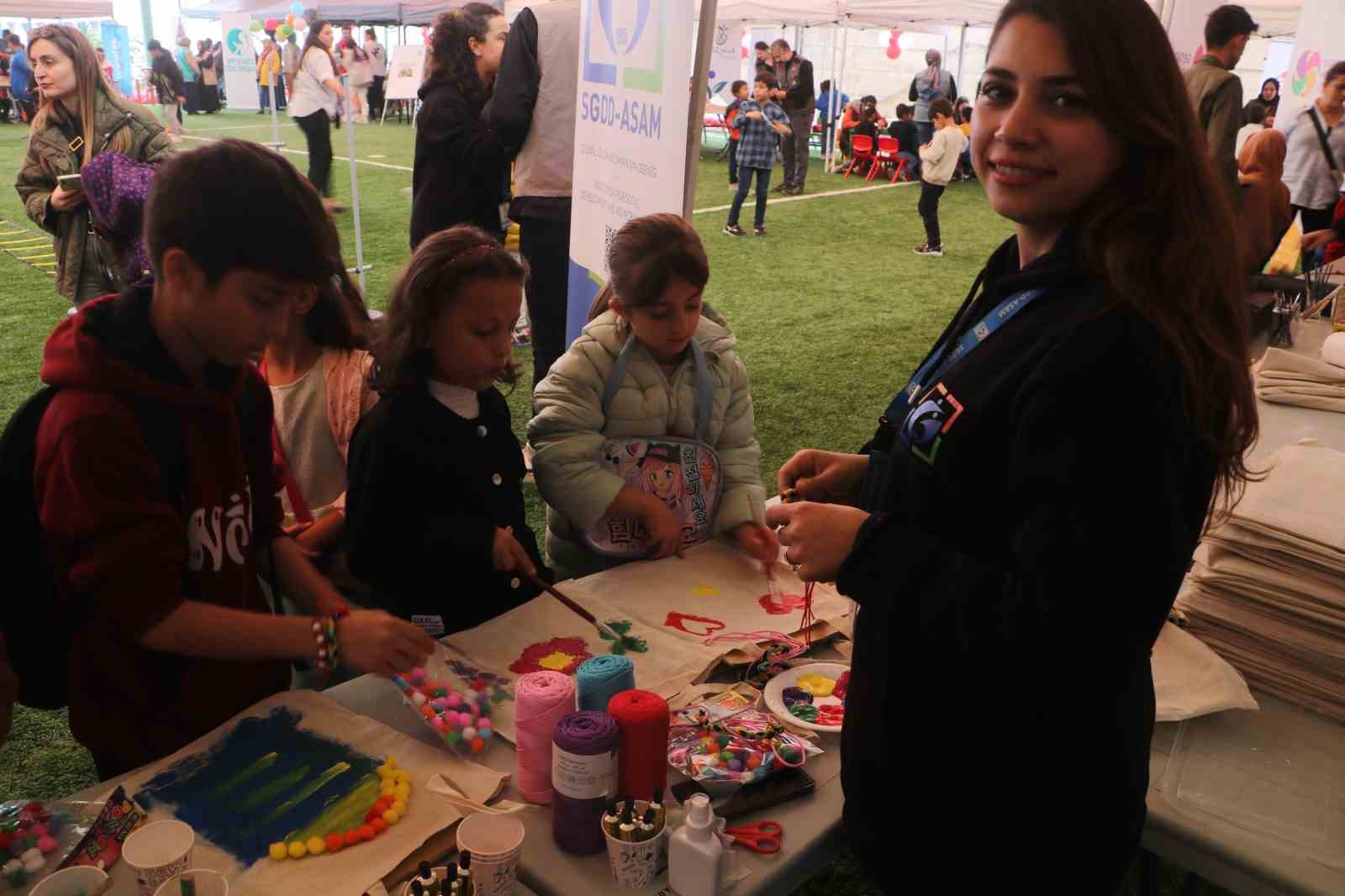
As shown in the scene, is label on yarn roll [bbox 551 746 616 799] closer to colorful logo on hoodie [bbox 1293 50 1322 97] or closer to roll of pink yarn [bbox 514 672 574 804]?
roll of pink yarn [bbox 514 672 574 804]

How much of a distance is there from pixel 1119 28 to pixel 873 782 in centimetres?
83

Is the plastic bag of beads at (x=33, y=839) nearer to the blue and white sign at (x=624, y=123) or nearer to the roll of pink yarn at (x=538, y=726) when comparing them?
the roll of pink yarn at (x=538, y=726)

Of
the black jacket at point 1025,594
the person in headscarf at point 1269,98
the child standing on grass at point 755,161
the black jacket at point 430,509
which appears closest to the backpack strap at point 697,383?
the black jacket at point 430,509

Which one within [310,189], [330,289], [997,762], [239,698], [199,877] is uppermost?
[310,189]

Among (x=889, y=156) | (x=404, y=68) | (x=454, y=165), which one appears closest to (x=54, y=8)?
→ (x=404, y=68)

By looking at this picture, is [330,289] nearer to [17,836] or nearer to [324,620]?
[324,620]

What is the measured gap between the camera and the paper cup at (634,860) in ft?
3.79

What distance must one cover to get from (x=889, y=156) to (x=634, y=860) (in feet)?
→ 45.9

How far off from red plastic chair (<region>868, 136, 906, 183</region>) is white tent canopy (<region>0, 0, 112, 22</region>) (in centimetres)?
1346

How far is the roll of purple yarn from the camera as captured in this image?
46.5 inches

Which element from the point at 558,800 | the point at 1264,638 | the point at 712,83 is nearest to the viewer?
the point at 558,800

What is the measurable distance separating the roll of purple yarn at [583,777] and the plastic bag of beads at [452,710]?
0.21 m

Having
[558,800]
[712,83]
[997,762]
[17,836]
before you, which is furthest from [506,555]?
[712,83]

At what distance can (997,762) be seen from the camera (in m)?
1.06
